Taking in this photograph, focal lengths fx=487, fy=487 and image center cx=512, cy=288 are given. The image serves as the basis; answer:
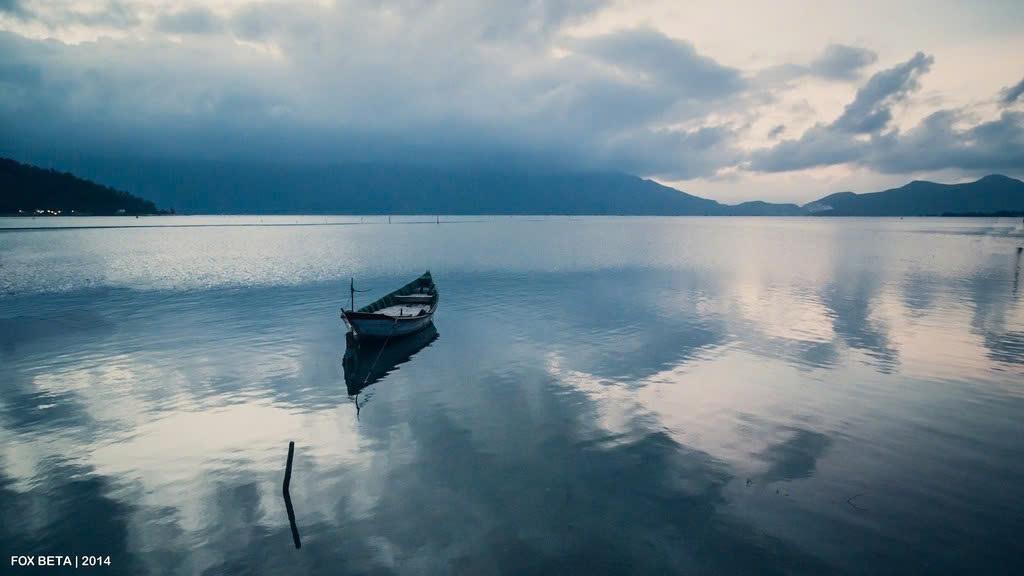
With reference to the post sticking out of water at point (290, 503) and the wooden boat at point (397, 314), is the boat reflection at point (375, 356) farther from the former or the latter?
the post sticking out of water at point (290, 503)

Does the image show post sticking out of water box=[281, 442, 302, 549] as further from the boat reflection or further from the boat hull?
the boat hull

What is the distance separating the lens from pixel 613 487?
15.2m

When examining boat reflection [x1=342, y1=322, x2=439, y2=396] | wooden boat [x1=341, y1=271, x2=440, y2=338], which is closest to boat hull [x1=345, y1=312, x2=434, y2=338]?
wooden boat [x1=341, y1=271, x2=440, y2=338]

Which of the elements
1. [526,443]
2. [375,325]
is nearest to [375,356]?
[375,325]

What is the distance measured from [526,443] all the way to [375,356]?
15.0 m

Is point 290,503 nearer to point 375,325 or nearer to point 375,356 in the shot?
point 375,356

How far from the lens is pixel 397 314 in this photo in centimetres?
3609

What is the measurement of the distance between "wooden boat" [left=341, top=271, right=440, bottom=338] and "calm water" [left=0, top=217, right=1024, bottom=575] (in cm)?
170

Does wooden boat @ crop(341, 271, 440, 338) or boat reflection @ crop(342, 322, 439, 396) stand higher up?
wooden boat @ crop(341, 271, 440, 338)

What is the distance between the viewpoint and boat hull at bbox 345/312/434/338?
3062cm

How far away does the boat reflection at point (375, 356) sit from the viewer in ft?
85.4

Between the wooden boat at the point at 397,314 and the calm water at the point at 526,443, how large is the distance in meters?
1.70

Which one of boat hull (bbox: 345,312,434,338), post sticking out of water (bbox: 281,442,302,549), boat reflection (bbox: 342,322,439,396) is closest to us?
post sticking out of water (bbox: 281,442,302,549)

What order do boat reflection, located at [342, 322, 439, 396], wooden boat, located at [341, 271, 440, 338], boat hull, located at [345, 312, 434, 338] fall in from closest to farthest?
boat reflection, located at [342, 322, 439, 396] < boat hull, located at [345, 312, 434, 338] < wooden boat, located at [341, 271, 440, 338]
